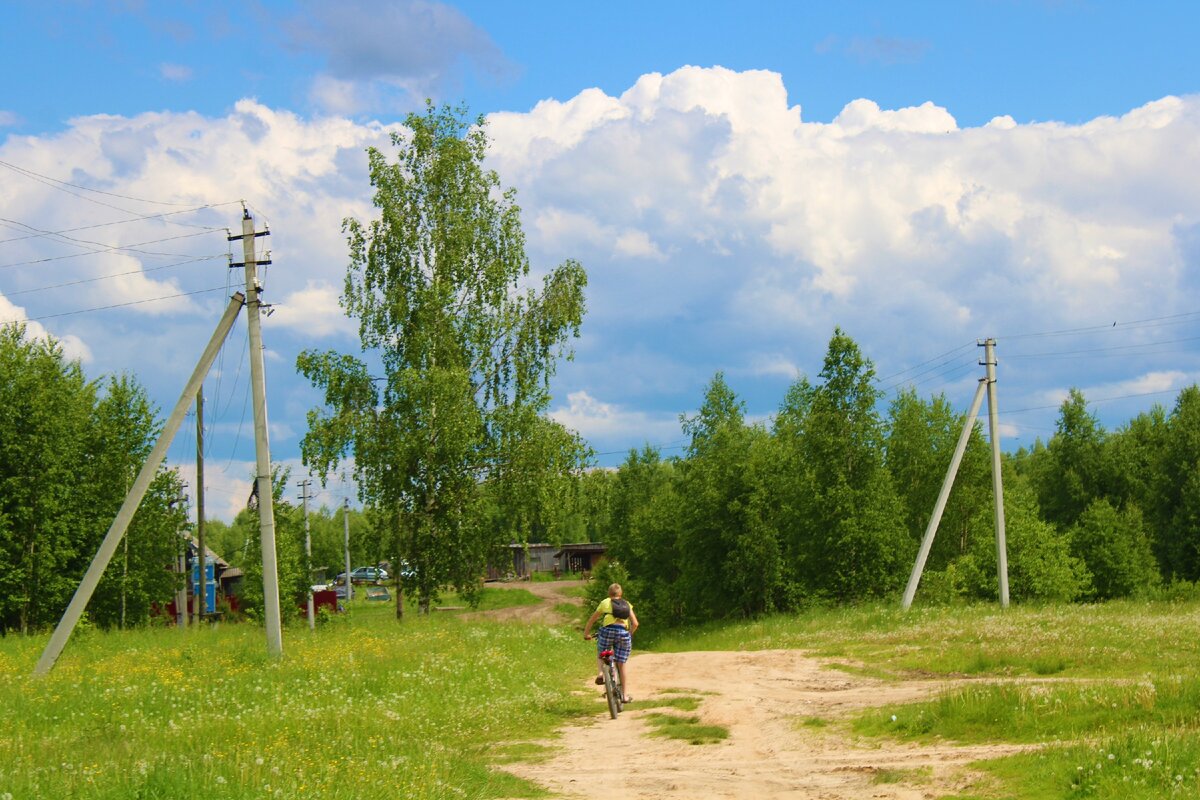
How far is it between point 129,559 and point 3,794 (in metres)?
37.7

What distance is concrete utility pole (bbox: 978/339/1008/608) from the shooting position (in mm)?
32344

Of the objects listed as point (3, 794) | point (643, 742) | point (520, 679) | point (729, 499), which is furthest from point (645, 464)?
point (3, 794)

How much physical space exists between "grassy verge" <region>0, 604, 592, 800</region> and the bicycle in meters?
0.79

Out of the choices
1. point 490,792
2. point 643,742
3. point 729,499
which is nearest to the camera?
point 490,792

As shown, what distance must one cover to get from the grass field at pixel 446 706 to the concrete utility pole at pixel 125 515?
528 mm

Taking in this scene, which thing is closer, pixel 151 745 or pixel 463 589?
pixel 151 745

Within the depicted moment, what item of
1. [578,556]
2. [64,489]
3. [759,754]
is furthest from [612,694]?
[578,556]

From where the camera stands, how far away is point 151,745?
11.0m

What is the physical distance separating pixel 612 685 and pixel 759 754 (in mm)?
3711

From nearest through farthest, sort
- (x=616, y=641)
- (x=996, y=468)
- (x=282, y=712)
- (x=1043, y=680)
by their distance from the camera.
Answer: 1. (x=282, y=712)
2. (x=616, y=641)
3. (x=1043, y=680)
4. (x=996, y=468)

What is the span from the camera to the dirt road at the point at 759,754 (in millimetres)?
10109

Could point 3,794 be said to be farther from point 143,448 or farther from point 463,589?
point 143,448

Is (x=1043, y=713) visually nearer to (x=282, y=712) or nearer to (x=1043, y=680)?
(x=1043, y=680)

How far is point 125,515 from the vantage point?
20.6 meters
